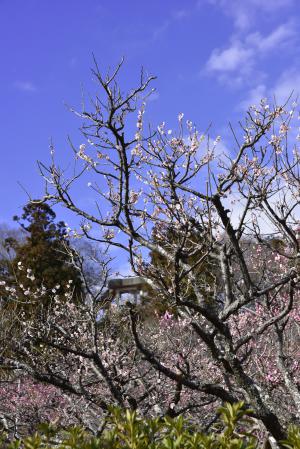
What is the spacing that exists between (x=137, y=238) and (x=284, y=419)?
296cm

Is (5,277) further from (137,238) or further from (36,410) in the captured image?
(137,238)

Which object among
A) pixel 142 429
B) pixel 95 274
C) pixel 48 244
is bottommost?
pixel 142 429

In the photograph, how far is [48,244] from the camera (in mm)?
20359

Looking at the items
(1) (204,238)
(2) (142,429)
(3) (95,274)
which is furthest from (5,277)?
(2) (142,429)

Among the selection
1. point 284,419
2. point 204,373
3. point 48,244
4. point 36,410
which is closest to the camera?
point 284,419

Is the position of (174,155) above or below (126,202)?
above

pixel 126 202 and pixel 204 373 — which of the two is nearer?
pixel 126 202

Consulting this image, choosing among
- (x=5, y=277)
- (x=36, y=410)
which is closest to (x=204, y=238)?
(x=36, y=410)

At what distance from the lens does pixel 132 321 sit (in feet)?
12.4

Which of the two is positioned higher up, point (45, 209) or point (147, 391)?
point (45, 209)

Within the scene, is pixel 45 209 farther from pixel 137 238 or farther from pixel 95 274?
pixel 137 238

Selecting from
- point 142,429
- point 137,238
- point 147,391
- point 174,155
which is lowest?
point 142,429

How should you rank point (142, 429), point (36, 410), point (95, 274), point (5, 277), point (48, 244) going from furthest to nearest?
point (95, 274) < point (5, 277) < point (48, 244) < point (36, 410) < point (142, 429)

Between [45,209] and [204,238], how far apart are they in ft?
58.8
